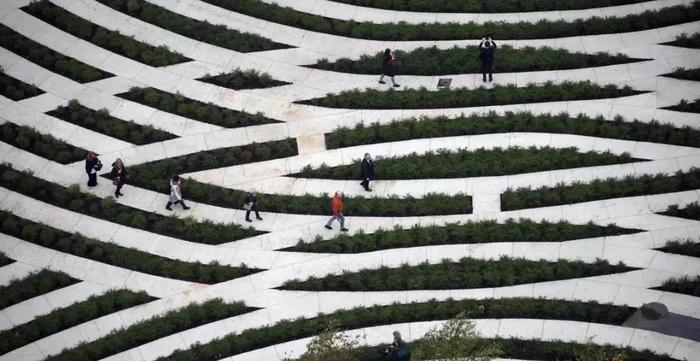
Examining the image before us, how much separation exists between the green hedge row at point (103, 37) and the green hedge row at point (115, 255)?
282 inches

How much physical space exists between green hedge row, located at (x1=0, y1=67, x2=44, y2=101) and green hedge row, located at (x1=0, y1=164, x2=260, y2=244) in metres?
2.91

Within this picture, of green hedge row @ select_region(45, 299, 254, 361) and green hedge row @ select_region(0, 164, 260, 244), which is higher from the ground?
green hedge row @ select_region(0, 164, 260, 244)

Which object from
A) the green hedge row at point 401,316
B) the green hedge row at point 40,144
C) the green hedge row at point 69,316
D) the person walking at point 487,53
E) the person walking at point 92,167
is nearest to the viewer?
the green hedge row at point 401,316

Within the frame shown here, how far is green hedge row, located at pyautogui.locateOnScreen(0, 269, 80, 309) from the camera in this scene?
38.5 metres

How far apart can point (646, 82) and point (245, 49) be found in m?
13.4

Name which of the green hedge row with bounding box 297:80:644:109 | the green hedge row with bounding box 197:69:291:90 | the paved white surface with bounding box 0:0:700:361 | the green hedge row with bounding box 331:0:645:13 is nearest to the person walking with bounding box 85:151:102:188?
the paved white surface with bounding box 0:0:700:361

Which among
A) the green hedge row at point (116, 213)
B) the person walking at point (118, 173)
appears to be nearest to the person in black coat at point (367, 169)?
the green hedge row at point (116, 213)

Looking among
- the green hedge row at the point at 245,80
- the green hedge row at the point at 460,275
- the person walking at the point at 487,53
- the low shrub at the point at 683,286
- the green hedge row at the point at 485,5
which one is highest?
the green hedge row at the point at 485,5

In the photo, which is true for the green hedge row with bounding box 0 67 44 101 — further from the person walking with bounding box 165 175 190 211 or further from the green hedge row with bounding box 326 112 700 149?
the green hedge row with bounding box 326 112 700 149

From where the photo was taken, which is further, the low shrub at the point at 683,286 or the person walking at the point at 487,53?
the person walking at the point at 487,53

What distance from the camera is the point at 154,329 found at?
37.5 metres

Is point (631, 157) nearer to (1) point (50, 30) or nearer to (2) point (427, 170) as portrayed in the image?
(2) point (427, 170)

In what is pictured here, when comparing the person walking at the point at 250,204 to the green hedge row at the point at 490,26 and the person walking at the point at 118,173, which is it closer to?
the person walking at the point at 118,173

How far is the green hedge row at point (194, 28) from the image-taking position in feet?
145
